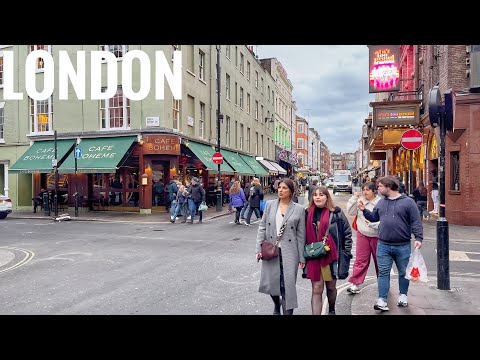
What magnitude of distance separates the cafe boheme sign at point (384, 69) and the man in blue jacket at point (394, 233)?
578 inches

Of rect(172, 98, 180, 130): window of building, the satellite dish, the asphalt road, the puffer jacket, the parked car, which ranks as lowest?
the asphalt road

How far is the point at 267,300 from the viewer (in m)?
5.51

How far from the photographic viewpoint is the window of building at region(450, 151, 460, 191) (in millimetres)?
14463

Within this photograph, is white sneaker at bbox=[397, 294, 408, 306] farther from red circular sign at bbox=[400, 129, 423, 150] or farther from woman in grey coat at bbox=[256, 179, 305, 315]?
red circular sign at bbox=[400, 129, 423, 150]

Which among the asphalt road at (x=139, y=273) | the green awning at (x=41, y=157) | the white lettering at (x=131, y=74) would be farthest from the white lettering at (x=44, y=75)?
the asphalt road at (x=139, y=273)

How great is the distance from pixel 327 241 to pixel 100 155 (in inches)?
672

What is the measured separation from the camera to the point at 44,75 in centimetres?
2200

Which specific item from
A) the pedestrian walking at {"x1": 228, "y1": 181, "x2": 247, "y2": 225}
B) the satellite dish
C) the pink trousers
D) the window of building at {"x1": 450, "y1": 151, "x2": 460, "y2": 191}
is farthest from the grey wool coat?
the window of building at {"x1": 450, "y1": 151, "x2": 460, "y2": 191}

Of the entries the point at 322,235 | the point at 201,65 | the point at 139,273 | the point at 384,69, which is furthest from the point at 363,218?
the point at 201,65

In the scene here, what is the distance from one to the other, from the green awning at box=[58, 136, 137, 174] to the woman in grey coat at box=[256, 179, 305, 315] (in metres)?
15.0

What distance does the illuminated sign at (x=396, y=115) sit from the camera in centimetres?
1655

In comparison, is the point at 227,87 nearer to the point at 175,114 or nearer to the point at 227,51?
the point at 227,51
